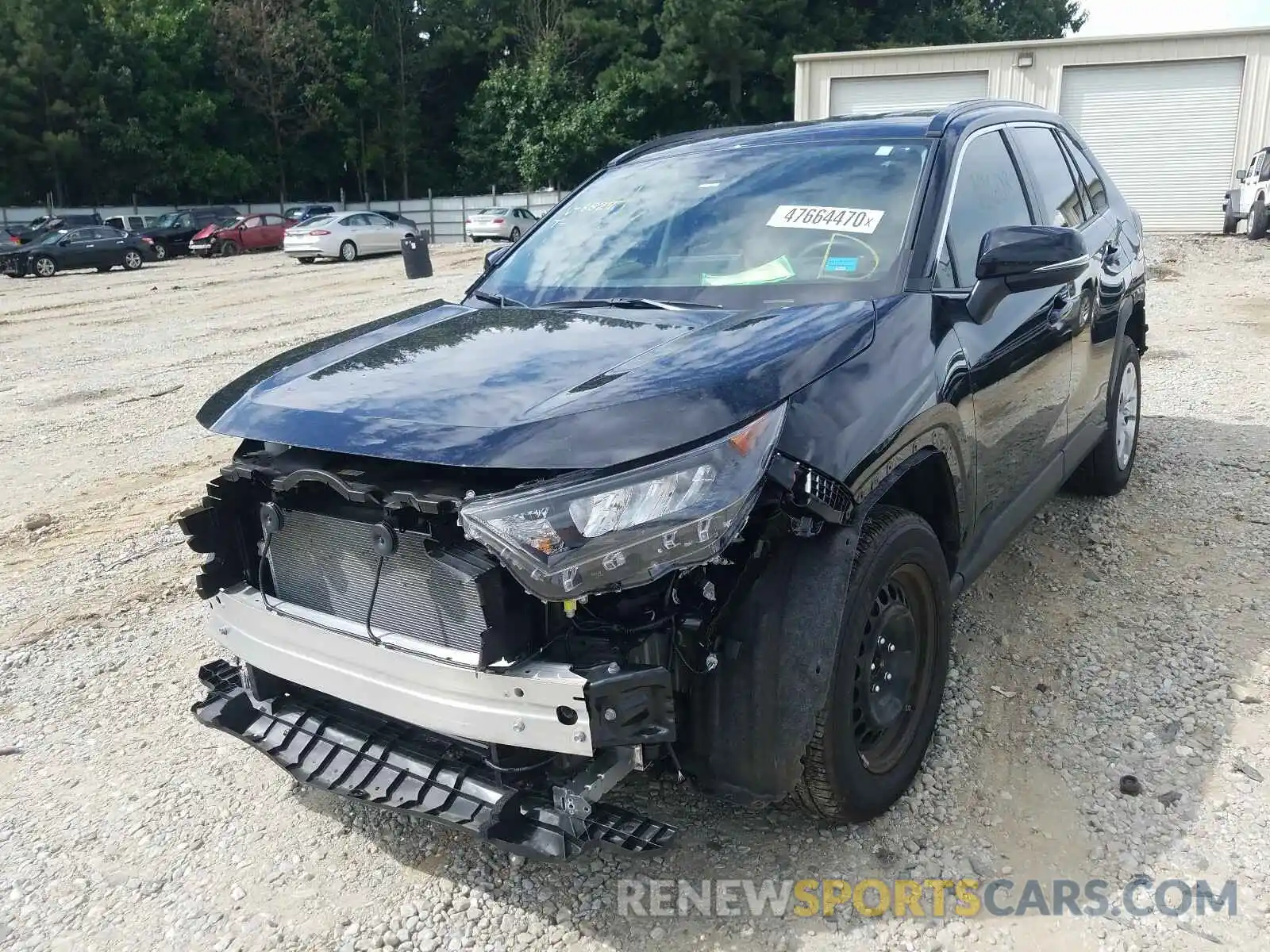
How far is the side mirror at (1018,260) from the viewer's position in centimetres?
295

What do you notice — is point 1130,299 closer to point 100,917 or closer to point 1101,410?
point 1101,410

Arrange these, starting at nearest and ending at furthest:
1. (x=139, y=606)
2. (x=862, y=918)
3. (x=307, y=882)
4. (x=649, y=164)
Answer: (x=862, y=918), (x=307, y=882), (x=649, y=164), (x=139, y=606)

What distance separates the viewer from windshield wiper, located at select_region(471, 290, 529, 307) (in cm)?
357

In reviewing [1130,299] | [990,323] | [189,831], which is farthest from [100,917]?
[1130,299]

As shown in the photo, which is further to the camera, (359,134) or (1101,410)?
(359,134)

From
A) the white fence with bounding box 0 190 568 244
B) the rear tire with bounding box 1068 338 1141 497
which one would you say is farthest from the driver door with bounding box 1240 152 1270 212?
the white fence with bounding box 0 190 568 244

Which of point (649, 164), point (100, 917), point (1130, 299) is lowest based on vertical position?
point (100, 917)

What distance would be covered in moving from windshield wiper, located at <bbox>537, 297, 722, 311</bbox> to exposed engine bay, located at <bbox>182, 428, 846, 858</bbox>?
103 cm

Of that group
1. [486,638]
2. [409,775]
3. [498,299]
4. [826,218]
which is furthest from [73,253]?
[486,638]

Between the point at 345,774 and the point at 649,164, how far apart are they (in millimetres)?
2601

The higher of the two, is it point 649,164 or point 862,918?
point 649,164

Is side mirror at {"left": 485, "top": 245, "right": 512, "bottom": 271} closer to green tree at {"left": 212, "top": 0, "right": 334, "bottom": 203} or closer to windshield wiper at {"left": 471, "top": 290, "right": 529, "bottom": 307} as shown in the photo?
windshield wiper at {"left": 471, "top": 290, "right": 529, "bottom": 307}

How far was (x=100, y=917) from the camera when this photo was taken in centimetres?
262

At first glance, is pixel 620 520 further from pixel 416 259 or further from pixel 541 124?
pixel 541 124
